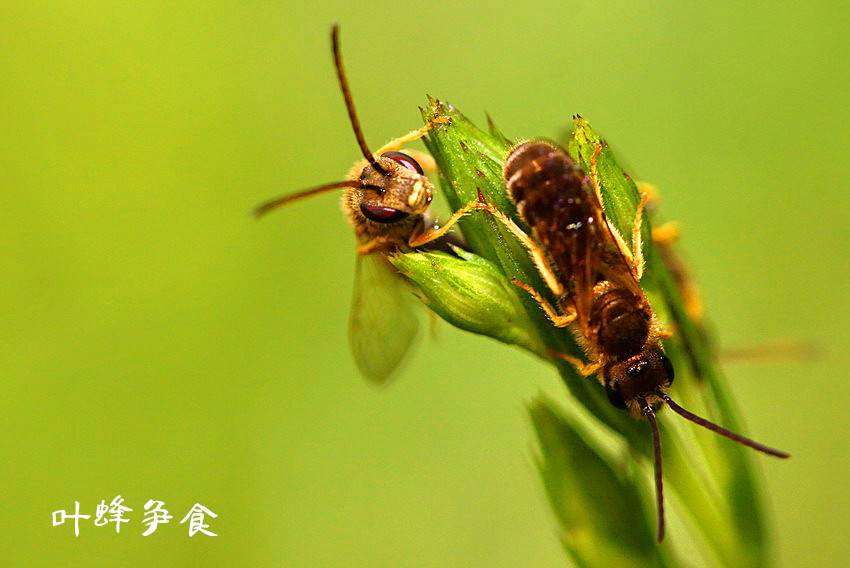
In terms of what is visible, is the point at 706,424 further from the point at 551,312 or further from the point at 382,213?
the point at 382,213

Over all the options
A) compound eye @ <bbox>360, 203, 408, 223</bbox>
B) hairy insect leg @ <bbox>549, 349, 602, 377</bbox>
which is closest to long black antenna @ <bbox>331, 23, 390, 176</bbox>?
compound eye @ <bbox>360, 203, 408, 223</bbox>

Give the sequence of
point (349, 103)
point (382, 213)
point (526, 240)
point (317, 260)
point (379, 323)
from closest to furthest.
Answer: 1. point (349, 103)
2. point (526, 240)
3. point (382, 213)
4. point (379, 323)
5. point (317, 260)

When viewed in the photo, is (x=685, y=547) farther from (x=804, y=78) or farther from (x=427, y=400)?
(x=804, y=78)

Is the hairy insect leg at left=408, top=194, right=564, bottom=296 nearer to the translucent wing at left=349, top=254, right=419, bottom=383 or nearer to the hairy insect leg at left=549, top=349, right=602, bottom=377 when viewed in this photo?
the hairy insect leg at left=549, top=349, right=602, bottom=377

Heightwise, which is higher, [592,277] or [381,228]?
[381,228]

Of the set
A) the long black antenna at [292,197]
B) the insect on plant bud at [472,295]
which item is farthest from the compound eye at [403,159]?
the insect on plant bud at [472,295]

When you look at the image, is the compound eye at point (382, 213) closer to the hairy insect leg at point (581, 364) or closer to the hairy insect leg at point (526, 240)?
the hairy insect leg at point (526, 240)

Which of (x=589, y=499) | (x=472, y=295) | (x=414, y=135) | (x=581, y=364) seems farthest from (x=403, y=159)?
(x=589, y=499)
